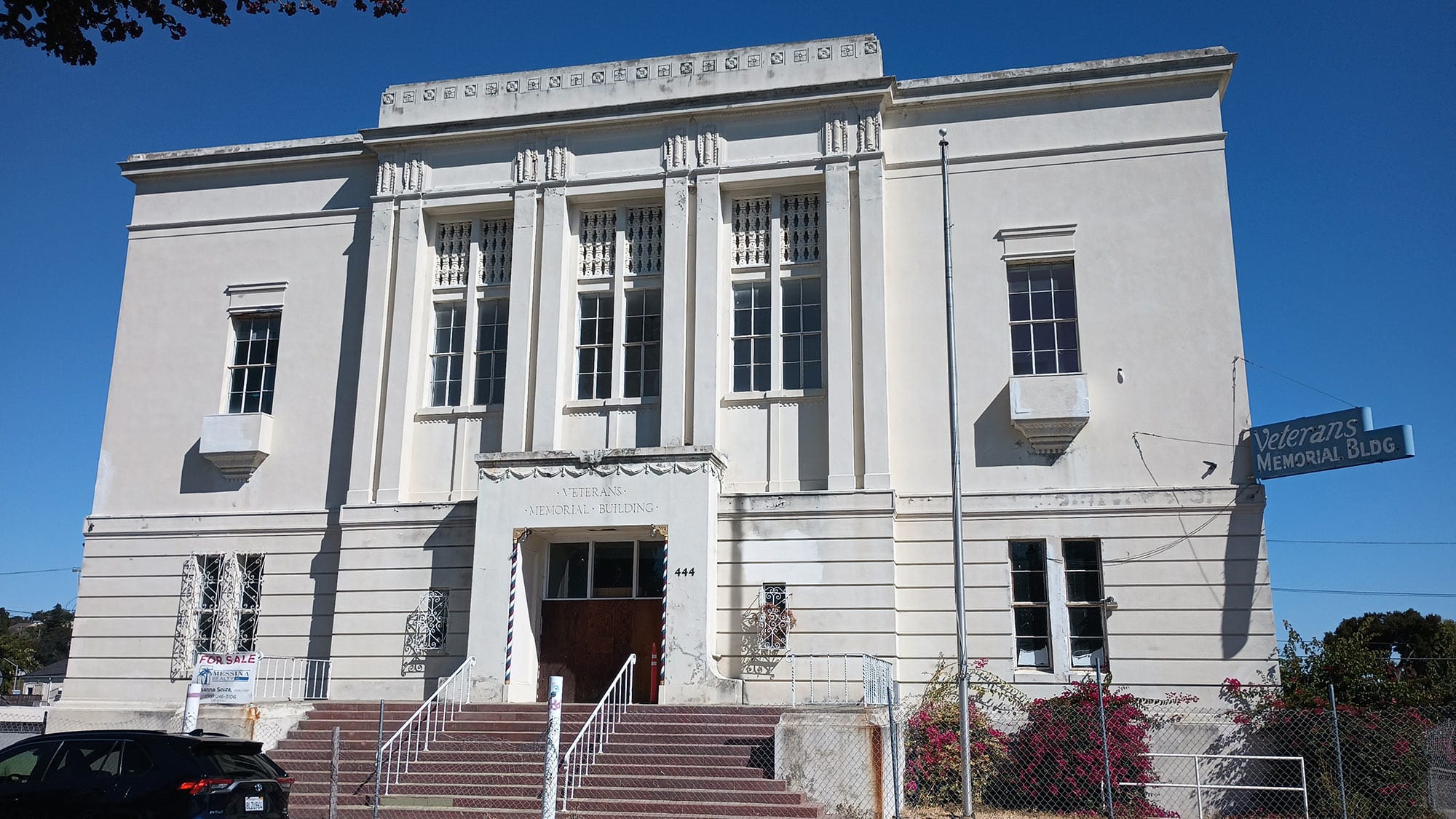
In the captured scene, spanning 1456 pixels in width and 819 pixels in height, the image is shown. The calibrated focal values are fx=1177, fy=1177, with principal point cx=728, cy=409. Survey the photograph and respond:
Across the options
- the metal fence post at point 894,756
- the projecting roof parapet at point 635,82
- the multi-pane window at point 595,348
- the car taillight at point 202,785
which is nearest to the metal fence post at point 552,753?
the car taillight at point 202,785

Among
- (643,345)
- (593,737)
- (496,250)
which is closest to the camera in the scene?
(593,737)

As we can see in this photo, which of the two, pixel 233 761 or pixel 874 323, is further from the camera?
pixel 874 323

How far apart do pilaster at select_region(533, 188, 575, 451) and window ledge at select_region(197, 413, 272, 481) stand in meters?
5.81

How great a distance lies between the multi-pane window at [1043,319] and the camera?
2177 cm

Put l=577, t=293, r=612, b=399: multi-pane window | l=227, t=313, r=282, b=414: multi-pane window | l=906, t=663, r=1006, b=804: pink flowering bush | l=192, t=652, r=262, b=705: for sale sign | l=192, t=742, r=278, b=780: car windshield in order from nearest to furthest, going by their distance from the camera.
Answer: l=192, t=742, r=278, b=780: car windshield → l=906, t=663, r=1006, b=804: pink flowering bush → l=192, t=652, r=262, b=705: for sale sign → l=577, t=293, r=612, b=399: multi-pane window → l=227, t=313, r=282, b=414: multi-pane window

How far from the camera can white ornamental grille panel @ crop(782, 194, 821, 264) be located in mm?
22922

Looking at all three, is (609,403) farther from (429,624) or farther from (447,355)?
(429,624)

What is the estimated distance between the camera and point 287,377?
80.5ft

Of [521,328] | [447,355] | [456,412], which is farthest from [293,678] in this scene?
[521,328]

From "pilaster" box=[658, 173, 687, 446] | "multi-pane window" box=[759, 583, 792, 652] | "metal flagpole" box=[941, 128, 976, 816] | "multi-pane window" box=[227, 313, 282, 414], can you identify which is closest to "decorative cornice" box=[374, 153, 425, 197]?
"multi-pane window" box=[227, 313, 282, 414]

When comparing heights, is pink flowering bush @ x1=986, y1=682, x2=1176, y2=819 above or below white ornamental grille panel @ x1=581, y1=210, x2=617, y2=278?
below

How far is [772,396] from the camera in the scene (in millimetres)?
22156

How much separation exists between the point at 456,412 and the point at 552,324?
2.63 m

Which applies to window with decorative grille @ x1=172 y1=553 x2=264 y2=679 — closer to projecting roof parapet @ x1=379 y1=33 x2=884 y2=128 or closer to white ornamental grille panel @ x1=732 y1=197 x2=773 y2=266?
projecting roof parapet @ x1=379 y1=33 x2=884 y2=128
